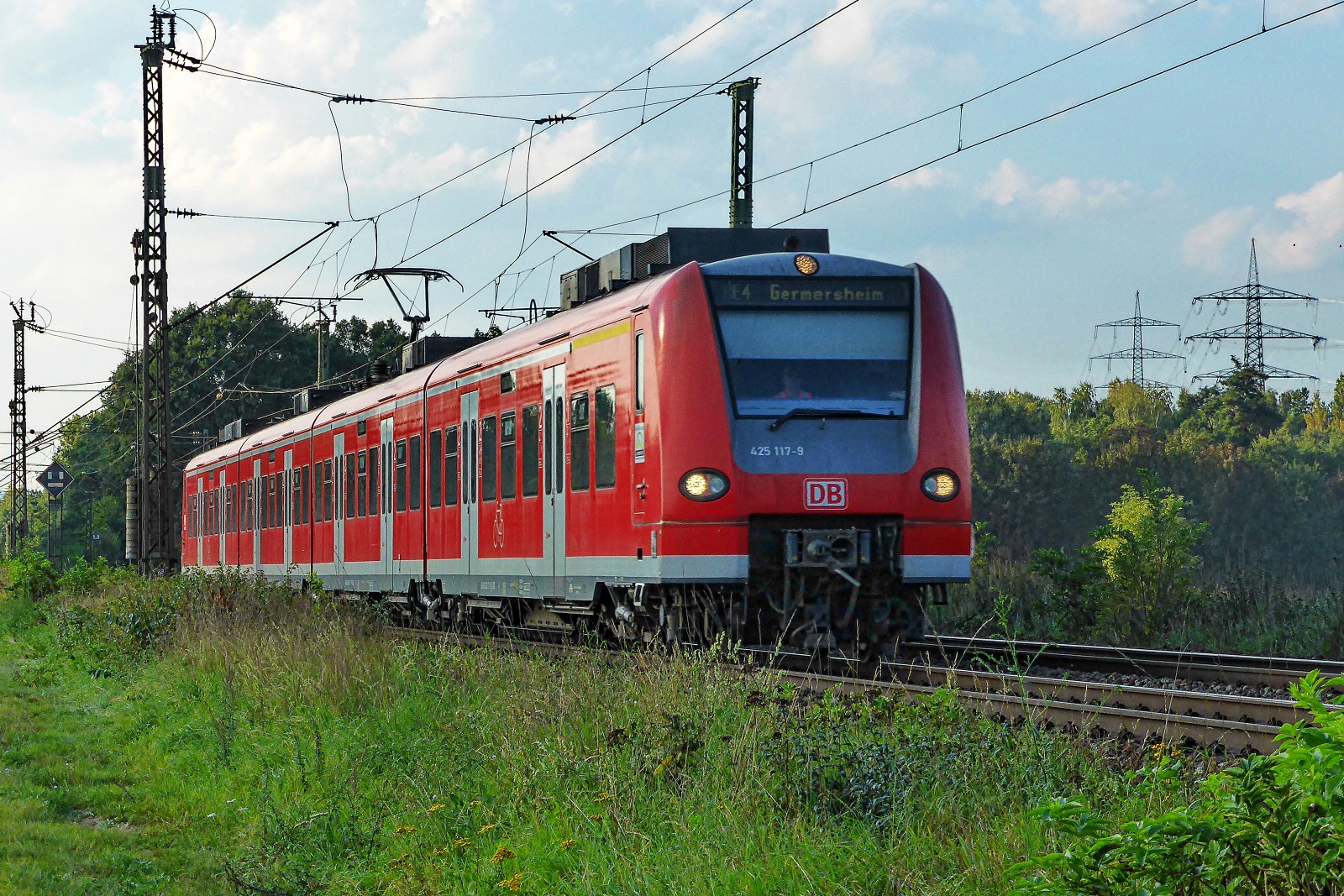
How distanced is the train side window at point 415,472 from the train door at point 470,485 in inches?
85.7

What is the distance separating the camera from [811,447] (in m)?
12.1

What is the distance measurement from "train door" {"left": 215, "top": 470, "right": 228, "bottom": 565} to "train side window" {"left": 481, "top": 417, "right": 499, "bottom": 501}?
60.2 feet

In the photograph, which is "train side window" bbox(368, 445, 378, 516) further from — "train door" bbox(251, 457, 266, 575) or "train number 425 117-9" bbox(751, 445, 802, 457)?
"train number 425 117-9" bbox(751, 445, 802, 457)

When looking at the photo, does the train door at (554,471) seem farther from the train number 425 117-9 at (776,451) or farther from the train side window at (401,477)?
the train side window at (401,477)

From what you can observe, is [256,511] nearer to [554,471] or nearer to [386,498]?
[386,498]

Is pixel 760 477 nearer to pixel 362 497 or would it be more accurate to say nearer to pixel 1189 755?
pixel 1189 755

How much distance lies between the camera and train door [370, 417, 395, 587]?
2120cm

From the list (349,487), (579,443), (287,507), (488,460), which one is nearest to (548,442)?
(579,443)

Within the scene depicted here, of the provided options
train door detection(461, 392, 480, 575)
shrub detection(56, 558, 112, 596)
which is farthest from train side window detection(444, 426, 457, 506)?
shrub detection(56, 558, 112, 596)

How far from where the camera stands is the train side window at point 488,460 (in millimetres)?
16625

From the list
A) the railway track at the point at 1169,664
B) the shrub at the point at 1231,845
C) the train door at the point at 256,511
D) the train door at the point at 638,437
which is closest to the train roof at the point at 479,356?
the train door at the point at 638,437

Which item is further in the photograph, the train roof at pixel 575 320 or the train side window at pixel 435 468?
the train side window at pixel 435 468

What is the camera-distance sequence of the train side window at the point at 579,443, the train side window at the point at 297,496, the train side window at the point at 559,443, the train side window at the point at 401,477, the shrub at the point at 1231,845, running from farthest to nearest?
the train side window at the point at 297,496
the train side window at the point at 401,477
the train side window at the point at 559,443
the train side window at the point at 579,443
the shrub at the point at 1231,845

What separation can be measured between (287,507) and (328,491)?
11.0ft
